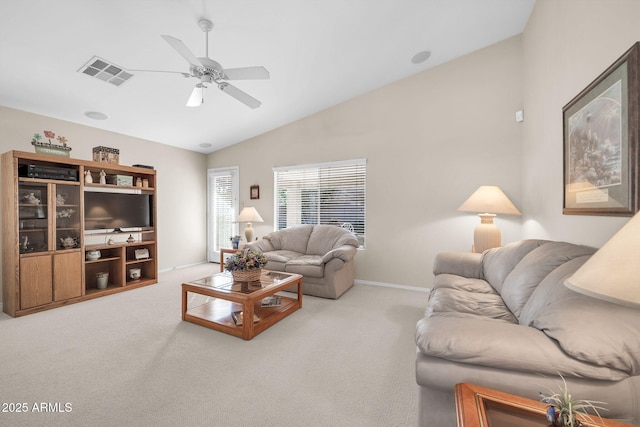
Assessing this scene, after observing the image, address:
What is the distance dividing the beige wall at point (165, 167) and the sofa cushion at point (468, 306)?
5035 millimetres

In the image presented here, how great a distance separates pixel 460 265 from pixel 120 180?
4776 millimetres

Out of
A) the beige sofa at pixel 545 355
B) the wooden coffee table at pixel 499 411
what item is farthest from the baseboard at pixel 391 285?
the wooden coffee table at pixel 499 411

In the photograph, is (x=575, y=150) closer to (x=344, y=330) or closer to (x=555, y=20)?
(x=555, y=20)

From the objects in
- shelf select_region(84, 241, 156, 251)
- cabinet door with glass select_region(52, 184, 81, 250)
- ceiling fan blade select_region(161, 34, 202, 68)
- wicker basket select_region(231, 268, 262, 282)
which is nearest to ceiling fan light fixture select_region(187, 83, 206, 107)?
ceiling fan blade select_region(161, 34, 202, 68)

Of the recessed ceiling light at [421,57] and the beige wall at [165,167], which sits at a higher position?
the recessed ceiling light at [421,57]

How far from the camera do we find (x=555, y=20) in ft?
8.05

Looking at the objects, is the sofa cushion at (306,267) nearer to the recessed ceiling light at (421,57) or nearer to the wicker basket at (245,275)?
the wicker basket at (245,275)

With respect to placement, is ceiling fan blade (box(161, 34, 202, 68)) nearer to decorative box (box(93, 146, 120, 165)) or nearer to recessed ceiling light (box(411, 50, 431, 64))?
decorative box (box(93, 146, 120, 165))

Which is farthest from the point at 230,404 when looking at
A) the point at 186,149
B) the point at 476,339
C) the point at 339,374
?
the point at 186,149

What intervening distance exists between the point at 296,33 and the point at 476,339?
299 cm

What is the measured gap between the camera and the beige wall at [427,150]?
11.6 ft

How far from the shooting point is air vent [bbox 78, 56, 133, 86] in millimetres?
2721

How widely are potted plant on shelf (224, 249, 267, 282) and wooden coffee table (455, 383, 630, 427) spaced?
2.20 meters

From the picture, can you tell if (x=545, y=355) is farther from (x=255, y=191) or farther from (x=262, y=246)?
(x=255, y=191)
